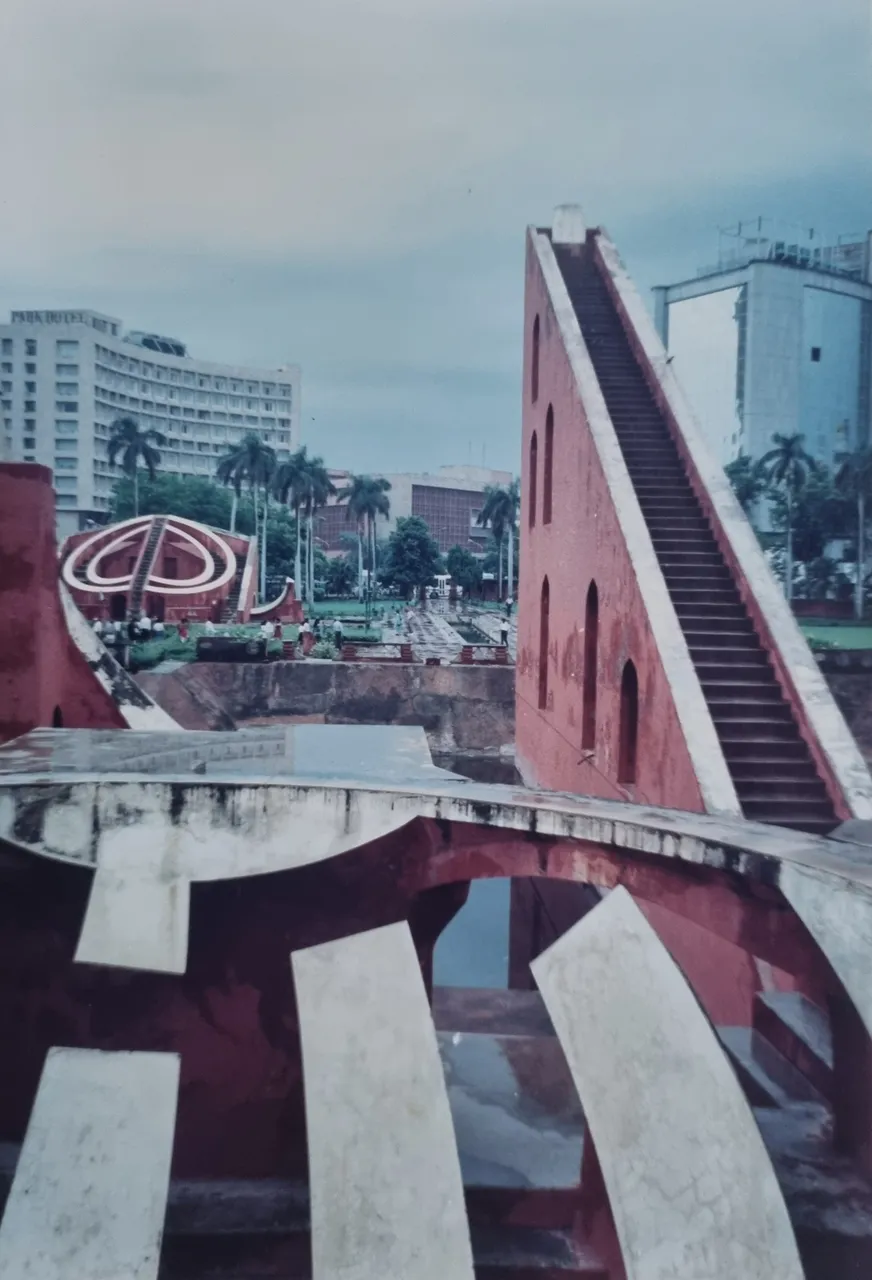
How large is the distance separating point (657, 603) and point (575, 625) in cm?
192

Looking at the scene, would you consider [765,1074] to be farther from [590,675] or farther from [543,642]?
[543,642]

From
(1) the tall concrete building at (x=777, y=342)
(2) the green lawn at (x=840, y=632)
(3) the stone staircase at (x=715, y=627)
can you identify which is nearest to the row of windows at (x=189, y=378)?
(1) the tall concrete building at (x=777, y=342)

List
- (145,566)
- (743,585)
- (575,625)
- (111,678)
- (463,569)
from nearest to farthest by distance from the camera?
(743,585) → (111,678) → (575,625) → (145,566) → (463,569)

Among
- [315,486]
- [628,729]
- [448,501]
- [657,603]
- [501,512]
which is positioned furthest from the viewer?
[448,501]

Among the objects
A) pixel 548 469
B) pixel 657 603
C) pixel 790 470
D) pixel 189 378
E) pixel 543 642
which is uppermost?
pixel 189 378

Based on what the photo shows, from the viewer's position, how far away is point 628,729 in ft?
22.2

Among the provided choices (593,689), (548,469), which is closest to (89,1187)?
(593,689)

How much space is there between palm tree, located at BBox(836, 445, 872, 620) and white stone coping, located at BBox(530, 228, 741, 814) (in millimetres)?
13583

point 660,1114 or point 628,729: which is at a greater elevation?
point 628,729

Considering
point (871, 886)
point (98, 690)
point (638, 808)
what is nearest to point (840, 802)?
point (638, 808)

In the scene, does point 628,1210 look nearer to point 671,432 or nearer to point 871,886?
point 871,886

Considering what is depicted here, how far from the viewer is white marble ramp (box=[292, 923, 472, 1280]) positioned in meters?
3.29

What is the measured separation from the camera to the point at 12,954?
461 centimetres

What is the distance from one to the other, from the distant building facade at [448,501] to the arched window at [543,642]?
759 inches
